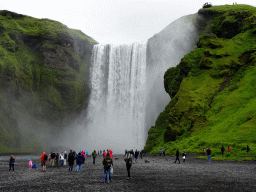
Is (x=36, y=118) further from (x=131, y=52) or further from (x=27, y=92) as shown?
(x=131, y=52)

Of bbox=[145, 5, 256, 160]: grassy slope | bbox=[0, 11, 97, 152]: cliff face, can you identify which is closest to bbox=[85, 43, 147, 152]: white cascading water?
bbox=[0, 11, 97, 152]: cliff face

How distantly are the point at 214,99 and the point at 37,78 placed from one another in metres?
58.7

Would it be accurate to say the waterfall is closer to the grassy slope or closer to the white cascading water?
the white cascading water

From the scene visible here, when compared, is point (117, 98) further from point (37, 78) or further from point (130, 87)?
point (37, 78)

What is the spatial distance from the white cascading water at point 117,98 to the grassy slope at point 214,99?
19490 millimetres

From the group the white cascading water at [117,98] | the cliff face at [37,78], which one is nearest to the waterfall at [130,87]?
the white cascading water at [117,98]

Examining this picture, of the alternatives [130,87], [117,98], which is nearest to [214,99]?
[130,87]

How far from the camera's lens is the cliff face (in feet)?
245

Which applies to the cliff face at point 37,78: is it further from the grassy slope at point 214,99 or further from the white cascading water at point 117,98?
the grassy slope at point 214,99

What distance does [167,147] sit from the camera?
41594 mm

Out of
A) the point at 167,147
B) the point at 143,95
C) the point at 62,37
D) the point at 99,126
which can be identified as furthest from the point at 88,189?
the point at 62,37

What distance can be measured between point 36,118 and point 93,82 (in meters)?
21.8

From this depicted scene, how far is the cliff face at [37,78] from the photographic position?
74688 millimetres

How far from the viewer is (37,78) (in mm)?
83250
